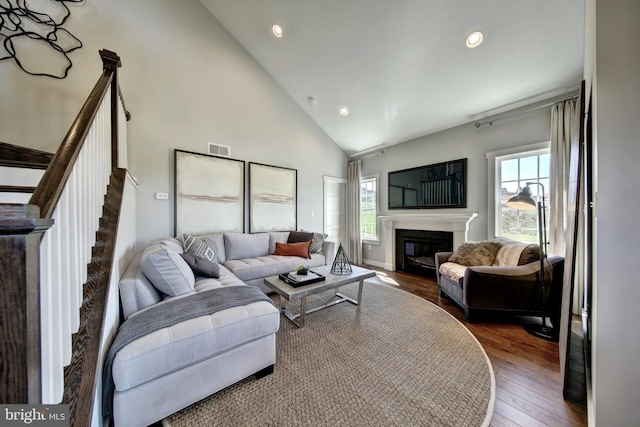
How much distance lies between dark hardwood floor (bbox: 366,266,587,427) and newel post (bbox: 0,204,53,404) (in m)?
2.00

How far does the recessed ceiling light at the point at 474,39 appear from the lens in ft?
7.63

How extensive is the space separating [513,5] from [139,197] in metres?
4.63

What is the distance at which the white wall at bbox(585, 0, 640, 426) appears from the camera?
1054 millimetres

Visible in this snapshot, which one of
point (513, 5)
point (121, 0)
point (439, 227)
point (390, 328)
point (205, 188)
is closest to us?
point (513, 5)

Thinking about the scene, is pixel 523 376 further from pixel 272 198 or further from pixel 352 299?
pixel 272 198

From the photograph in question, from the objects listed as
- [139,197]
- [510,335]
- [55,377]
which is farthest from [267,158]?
[510,335]

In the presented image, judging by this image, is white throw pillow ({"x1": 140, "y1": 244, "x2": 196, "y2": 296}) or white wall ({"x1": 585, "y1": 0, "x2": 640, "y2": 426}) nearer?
white wall ({"x1": 585, "y1": 0, "x2": 640, "y2": 426})

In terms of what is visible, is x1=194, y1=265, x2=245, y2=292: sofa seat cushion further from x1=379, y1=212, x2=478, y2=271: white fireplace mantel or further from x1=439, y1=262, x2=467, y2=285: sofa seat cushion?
x1=379, y1=212, x2=478, y2=271: white fireplace mantel

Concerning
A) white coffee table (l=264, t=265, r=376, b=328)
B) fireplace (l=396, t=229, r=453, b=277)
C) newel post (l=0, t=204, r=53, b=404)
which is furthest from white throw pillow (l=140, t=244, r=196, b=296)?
fireplace (l=396, t=229, r=453, b=277)

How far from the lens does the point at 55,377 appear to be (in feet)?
2.15

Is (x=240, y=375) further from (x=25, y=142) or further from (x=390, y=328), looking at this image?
(x=25, y=142)

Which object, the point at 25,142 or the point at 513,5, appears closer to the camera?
the point at 513,5

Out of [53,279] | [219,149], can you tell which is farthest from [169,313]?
[219,149]

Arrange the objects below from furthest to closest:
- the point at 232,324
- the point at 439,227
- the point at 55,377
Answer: the point at 439,227 → the point at 232,324 → the point at 55,377
